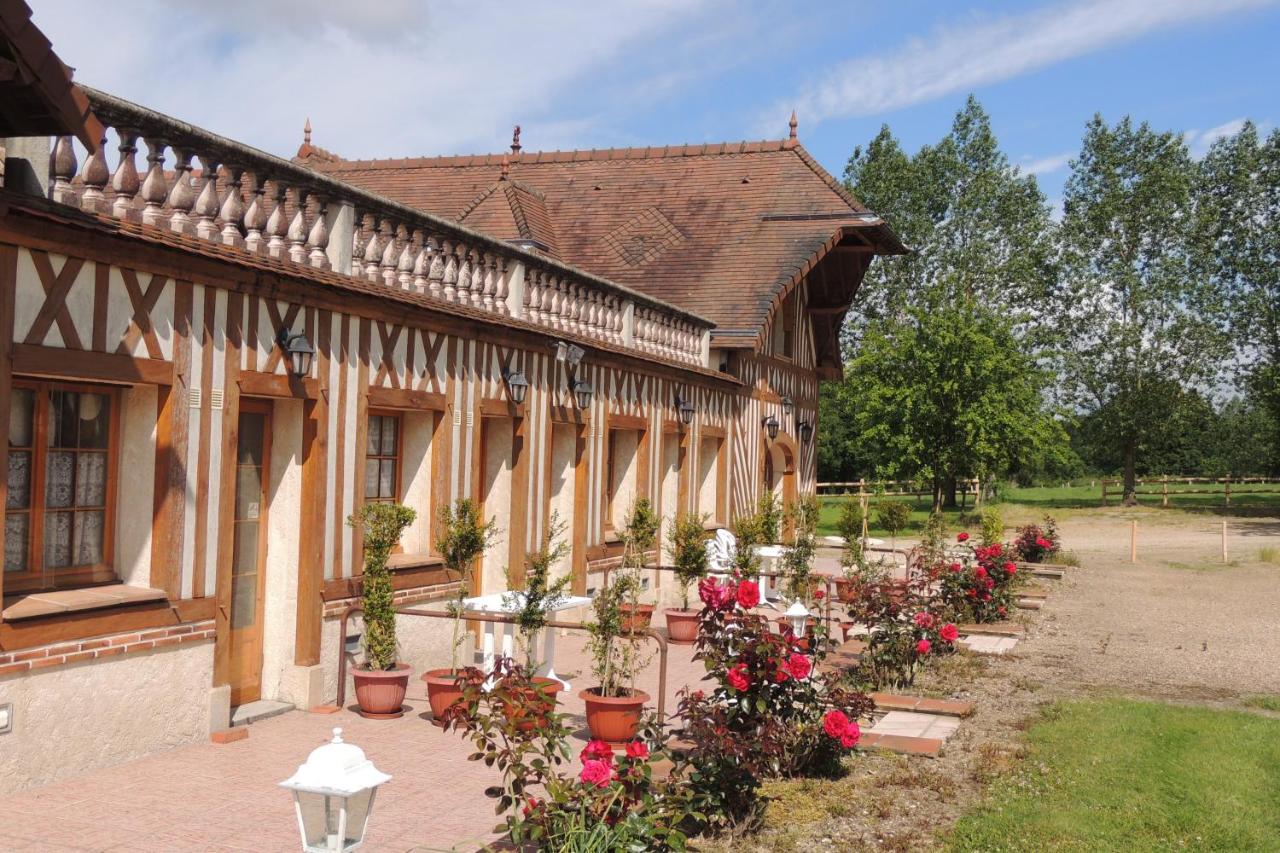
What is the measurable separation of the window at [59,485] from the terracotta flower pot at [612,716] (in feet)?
9.62

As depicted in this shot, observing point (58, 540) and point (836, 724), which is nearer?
point (836, 724)

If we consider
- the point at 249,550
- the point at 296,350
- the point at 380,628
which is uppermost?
the point at 296,350

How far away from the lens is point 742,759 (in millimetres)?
5723

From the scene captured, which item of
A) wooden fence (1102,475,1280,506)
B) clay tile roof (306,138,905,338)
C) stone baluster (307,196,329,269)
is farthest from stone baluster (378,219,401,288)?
wooden fence (1102,475,1280,506)

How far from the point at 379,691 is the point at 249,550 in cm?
131

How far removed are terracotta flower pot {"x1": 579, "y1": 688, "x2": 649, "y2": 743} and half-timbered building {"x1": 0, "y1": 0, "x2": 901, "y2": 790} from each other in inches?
83.7

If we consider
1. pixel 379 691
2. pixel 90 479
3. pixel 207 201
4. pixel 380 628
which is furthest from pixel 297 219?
pixel 379 691

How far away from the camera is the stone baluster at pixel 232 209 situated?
7.54m

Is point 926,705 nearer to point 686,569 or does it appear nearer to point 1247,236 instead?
point 686,569

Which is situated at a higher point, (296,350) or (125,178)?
(125,178)

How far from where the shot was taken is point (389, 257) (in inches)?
366

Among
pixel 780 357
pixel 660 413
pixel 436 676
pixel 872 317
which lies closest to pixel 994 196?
pixel 872 317

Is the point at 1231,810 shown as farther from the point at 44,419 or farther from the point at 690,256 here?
the point at 690,256

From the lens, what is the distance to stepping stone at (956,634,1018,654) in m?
12.3
